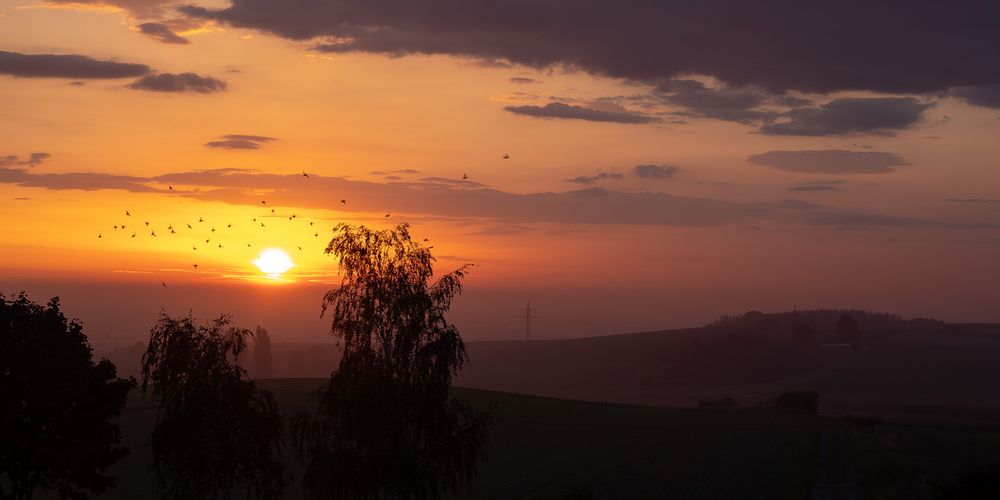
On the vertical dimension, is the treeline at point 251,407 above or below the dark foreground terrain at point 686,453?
above

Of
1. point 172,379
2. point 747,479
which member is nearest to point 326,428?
point 172,379

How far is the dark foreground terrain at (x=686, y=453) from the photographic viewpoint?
6669cm

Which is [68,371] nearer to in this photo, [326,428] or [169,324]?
[169,324]

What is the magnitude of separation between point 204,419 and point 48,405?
611 cm

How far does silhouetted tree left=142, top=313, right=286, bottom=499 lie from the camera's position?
1647 inches

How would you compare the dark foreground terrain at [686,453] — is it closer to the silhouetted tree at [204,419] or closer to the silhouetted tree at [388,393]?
the silhouetted tree at [388,393]

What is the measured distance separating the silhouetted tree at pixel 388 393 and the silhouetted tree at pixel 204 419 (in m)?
1.80

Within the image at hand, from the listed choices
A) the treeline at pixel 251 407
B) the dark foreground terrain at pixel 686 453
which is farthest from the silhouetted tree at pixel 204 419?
the dark foreground terrain at pixel 686 453

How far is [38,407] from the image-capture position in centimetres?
4103

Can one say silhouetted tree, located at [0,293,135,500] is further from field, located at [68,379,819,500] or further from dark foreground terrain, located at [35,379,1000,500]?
field, located at [68,379,819,500]

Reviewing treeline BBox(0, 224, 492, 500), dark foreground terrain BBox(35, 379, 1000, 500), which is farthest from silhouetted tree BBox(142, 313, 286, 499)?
dark foreground terrain BBox(35, 379, 1000, 500)

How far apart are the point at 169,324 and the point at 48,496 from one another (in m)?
29.4

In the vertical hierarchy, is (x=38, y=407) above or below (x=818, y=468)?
above

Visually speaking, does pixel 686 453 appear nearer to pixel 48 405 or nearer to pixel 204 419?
pixel 204 419
